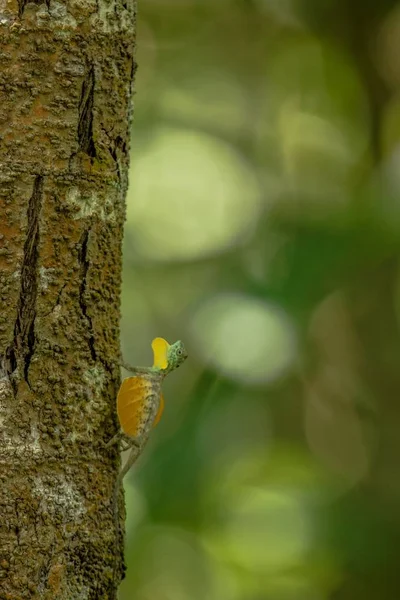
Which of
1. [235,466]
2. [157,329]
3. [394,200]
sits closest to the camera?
[394,200]

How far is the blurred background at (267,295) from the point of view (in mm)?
3912

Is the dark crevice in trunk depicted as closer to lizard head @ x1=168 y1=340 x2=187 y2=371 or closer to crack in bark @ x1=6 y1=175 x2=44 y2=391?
crack in bark @ x1=6 y1=175 x2=44 y2=391

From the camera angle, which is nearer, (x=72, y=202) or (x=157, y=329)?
(x=72, y=202)

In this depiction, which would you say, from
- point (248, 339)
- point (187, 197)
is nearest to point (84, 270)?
point (248, 339)

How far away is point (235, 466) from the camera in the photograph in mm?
4543

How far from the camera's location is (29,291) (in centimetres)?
128

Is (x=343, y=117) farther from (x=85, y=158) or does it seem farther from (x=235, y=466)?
(x=85, y=158)

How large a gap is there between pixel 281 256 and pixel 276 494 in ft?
3.84

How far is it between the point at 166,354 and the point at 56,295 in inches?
13.9

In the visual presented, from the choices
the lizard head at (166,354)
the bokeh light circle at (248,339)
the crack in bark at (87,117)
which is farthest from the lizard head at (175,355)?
the bokeh light circle at (248,339)

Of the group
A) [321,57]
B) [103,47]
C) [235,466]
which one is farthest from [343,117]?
[103,47]

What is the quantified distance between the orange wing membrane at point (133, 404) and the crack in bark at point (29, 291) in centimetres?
17

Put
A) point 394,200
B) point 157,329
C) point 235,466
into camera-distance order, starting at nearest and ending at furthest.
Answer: point 394,200 → point 235,466 → point 157,329

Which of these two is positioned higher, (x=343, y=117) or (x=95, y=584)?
(x=343, y=117)
